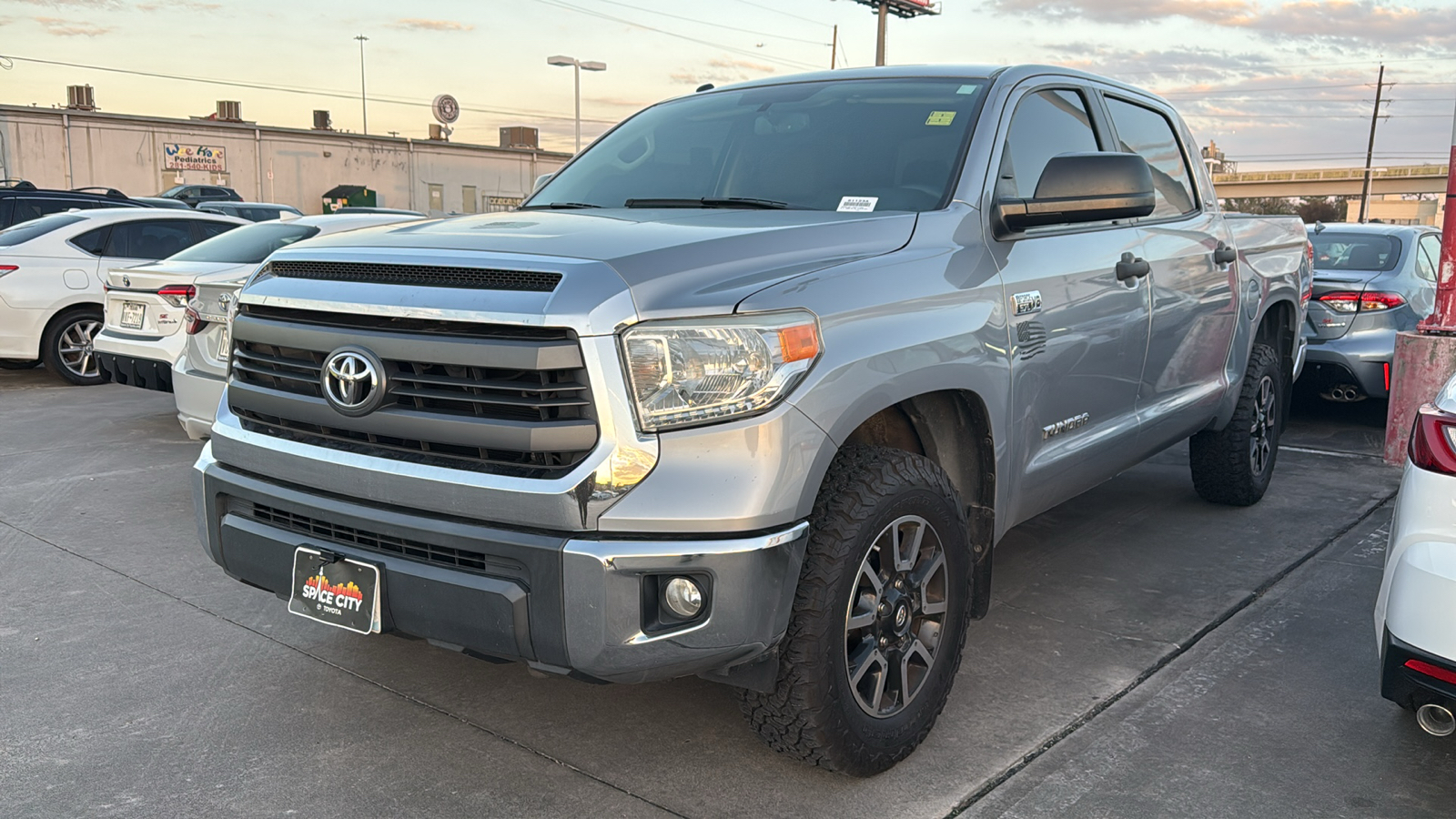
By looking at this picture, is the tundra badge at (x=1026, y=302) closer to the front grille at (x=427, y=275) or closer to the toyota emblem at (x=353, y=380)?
the front grille at (x=427, y=275)

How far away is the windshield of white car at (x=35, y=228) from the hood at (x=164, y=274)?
299 cm

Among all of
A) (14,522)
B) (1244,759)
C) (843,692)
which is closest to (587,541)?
(843,692)

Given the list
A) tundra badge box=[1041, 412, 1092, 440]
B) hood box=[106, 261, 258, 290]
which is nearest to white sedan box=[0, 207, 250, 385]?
hood box=[106, 261, 258, 290]

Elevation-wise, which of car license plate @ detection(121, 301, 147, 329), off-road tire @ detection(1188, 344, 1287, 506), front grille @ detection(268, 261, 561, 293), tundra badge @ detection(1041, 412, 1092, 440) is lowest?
off-road tire @ detection(1188, 344, 1287, 506)

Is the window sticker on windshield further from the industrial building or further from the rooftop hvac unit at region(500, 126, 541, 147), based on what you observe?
the rooftop hvac unit at region(500, 126, 541, 147)

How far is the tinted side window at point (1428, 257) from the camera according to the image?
841cm

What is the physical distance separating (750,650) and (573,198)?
6.83 ft

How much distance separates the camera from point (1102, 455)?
160 inches

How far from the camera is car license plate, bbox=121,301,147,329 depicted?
7.07 meters

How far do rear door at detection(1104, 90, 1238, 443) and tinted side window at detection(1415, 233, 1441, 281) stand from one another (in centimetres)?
427

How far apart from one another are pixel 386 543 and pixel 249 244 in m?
5.25

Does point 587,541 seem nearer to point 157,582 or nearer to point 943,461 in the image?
point 943,461

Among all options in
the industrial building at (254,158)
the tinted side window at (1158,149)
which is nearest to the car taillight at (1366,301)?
the tinted side window at (1158,149)

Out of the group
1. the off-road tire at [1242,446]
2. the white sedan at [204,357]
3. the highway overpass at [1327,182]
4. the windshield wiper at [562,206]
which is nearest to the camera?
the windshield wiper at [562,206]
